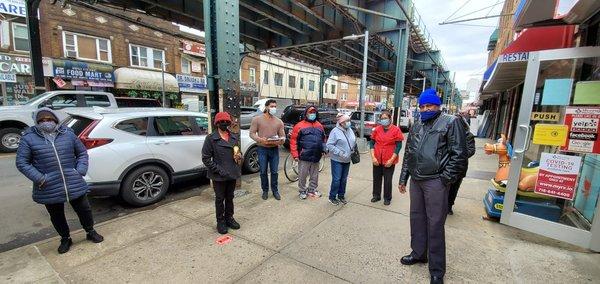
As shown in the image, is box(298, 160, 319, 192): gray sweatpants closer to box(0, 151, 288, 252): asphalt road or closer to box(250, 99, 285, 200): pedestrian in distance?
box(250, 99, 285, 200): pedestrian in distance

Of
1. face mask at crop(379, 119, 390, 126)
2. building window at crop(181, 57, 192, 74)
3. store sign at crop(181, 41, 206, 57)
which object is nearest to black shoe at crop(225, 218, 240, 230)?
face mask at crop(379, 119, 390, 126)

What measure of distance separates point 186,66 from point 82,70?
27.3ft

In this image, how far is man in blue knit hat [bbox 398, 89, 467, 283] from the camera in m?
2.61

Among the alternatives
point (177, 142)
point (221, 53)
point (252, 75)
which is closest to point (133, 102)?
point (177, 142)

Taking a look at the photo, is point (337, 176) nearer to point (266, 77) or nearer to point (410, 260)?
point (410, 260)

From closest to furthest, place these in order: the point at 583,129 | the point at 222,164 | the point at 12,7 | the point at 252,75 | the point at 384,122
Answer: the point at 583,129, the point at 222,164, the point at 384,122, the point at 12,7, the point at 252,75

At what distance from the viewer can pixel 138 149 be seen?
15.2 feet

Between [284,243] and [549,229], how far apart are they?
3409mm

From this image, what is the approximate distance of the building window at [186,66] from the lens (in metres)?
24.2

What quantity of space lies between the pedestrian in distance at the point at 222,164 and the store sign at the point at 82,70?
18756 millimetres

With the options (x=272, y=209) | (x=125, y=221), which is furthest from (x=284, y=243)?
(x=125, y=221)

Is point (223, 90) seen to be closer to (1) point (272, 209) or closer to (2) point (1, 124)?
(1) point (272, 209)

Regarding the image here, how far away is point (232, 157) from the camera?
3816mm

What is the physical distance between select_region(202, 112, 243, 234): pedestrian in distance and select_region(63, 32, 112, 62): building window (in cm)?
1976
